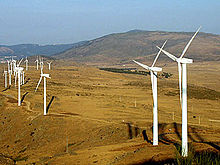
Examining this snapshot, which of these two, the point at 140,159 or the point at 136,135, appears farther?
the point at 136,135

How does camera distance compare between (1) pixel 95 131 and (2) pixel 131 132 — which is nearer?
(2) pixel 131 132

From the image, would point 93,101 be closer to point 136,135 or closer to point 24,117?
point 24,117

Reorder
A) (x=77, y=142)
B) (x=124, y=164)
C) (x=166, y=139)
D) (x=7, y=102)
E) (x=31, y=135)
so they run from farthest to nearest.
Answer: (x=7, y=102) < (x=31, y=135) < (x=77, y=142) < (x=166, y=139) < (x=124, y=164)

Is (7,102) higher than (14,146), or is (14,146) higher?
(7,102)

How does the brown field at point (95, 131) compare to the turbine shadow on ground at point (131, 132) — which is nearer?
the brown field at point (95, 131)

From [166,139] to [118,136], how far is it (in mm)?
6386

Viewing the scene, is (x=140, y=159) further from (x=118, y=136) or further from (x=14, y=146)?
(x=14, y=146)

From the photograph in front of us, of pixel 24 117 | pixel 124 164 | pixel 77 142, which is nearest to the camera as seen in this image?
pixel 124 164

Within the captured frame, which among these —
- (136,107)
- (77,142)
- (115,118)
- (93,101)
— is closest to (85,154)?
(77,142)

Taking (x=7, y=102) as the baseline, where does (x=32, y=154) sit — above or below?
below

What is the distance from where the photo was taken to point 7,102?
191ft

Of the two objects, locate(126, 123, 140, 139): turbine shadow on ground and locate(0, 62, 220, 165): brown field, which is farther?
locate(126, 123, 140, 139): turbine shadow on ground

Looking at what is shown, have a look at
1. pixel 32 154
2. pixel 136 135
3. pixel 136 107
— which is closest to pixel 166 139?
pixel 136 135

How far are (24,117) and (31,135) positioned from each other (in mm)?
7190
